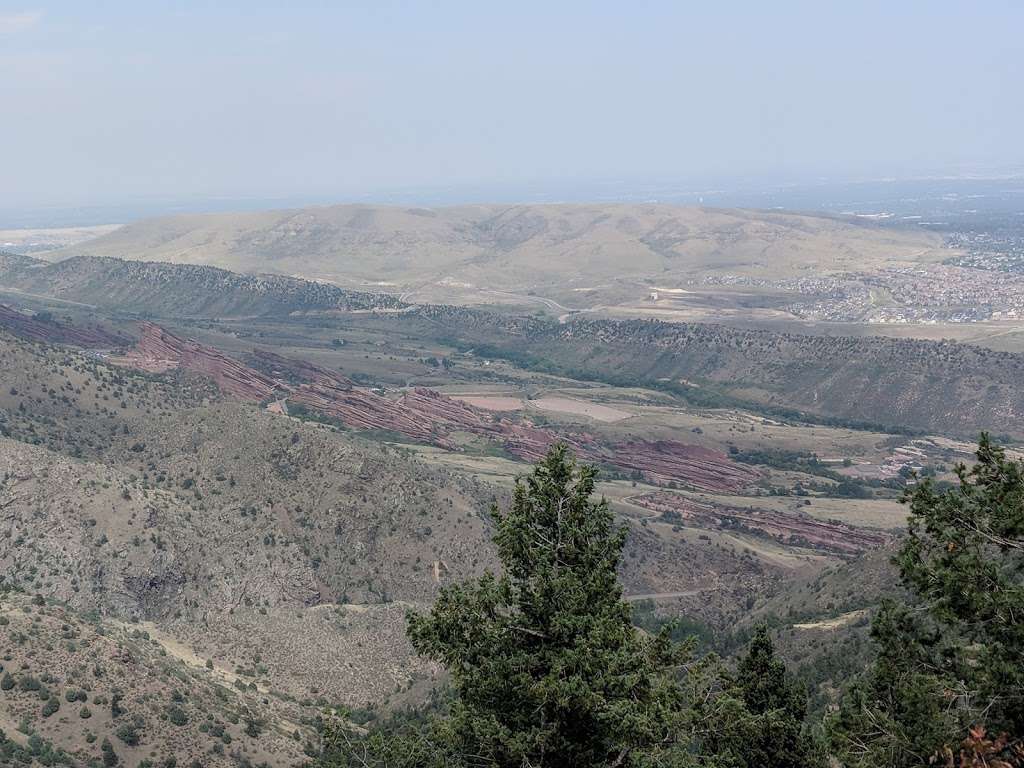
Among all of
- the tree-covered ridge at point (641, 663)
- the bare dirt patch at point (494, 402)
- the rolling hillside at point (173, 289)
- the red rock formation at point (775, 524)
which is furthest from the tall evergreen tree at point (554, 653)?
the rolling hillside at point (173, 289)

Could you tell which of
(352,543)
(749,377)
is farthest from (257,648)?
(749,377)

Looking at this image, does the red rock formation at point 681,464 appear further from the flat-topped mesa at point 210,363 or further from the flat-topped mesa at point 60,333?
the flat-topped mesa at point 60,333

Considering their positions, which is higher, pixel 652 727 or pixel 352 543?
pixel 652 727

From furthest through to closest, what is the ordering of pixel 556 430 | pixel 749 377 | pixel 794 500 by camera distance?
1. pixel 749 377
2. pixel 556 430
3. pixel 794 500

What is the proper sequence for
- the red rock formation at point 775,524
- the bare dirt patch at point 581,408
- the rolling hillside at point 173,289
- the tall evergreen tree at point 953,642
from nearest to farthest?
the tall evergreen tree at point 953,642
the red rock formation at point 775,524
the bare dirt patch at point 581,408
the rolling hillside at point 173,289

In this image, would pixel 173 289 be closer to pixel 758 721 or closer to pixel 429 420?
pixel 429 420

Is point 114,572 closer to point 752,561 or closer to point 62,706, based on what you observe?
point 62,706

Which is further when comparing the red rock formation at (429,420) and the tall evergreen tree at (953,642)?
the red rock formation at (429,420)

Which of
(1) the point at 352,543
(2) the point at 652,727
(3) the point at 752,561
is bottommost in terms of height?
(3) the point at 752,561
